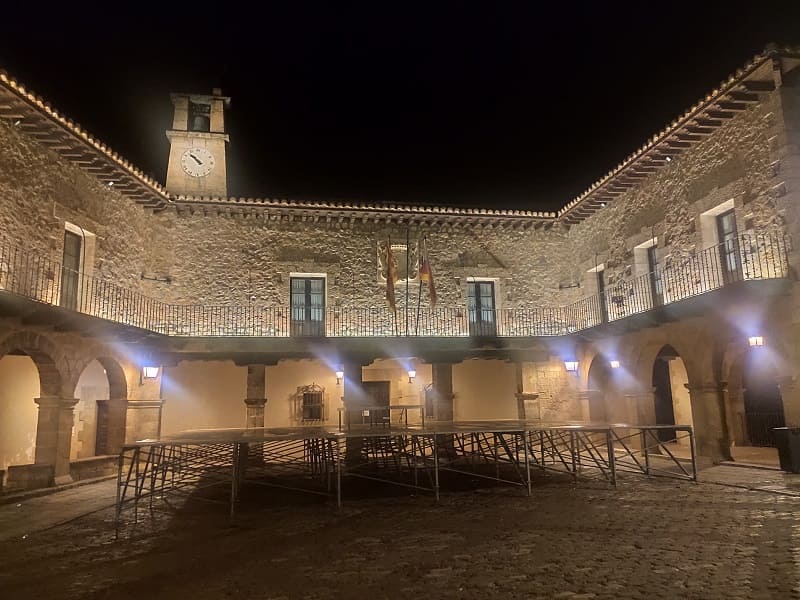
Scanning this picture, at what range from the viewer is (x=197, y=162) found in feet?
62.3

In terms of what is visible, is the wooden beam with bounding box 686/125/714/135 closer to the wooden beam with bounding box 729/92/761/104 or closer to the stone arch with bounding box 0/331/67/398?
the wooden beam with bounding box 729/92/761/104

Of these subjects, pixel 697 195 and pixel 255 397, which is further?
pixel 255 397

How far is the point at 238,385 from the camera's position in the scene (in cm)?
1703

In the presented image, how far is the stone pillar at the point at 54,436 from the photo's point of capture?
36.3 feet

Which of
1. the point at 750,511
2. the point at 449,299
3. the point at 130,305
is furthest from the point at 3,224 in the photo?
the point at 750,511

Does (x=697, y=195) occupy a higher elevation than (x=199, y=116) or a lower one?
lower

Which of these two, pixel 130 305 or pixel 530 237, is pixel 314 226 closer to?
pixel 130 305

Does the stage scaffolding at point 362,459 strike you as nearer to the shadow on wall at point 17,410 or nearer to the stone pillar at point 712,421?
the stone pillar at point 712,421

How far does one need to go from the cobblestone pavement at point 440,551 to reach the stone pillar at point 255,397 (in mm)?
5531

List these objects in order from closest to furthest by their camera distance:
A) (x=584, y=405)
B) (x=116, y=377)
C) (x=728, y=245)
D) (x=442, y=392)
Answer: (x=728, y=245), (x=116, y=377), (x=442, y=392), (x=584, y=405)

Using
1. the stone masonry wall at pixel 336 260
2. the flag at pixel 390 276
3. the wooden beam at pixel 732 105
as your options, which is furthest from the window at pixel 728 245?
the flag at pixel 390 276

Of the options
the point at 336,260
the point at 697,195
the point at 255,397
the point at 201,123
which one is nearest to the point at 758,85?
the point at 697,195

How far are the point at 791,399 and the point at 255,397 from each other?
1171cm

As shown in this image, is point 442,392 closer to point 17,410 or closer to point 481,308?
point 481,308
